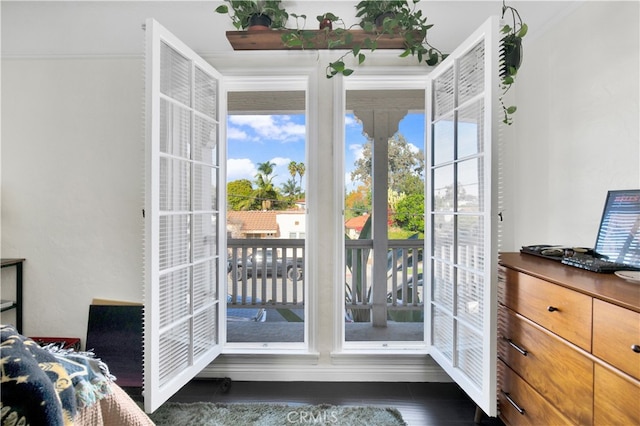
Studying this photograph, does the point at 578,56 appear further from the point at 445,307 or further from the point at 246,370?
the point at 246,370

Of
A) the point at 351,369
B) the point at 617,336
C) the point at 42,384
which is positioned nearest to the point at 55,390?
the point at 42,384

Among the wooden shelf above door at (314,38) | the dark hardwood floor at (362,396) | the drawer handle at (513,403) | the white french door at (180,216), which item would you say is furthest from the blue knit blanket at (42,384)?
the wooden shelf above door at (314,38)

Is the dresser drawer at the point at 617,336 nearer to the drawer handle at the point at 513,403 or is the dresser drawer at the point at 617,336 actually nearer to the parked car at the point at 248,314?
the drawer handle at the point at 513,403

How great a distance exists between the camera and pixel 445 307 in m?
1.83

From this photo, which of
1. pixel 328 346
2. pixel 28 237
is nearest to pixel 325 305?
pixel 328 346

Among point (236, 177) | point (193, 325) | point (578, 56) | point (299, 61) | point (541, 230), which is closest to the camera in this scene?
point (578, 56)

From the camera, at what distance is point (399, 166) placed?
2633 millimetres

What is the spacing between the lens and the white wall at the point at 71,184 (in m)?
2.05

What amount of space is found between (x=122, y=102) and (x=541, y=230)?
2875mm

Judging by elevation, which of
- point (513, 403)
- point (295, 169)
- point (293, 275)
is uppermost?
point (295, 169)

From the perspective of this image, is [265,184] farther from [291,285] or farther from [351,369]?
[351,369]

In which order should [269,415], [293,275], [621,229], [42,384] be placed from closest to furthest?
[42,384] → [621,229] → [269,415] → [293,275]

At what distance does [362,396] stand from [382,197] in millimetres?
1484

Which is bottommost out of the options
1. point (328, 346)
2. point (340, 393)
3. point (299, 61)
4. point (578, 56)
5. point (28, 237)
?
point (340, 393)
